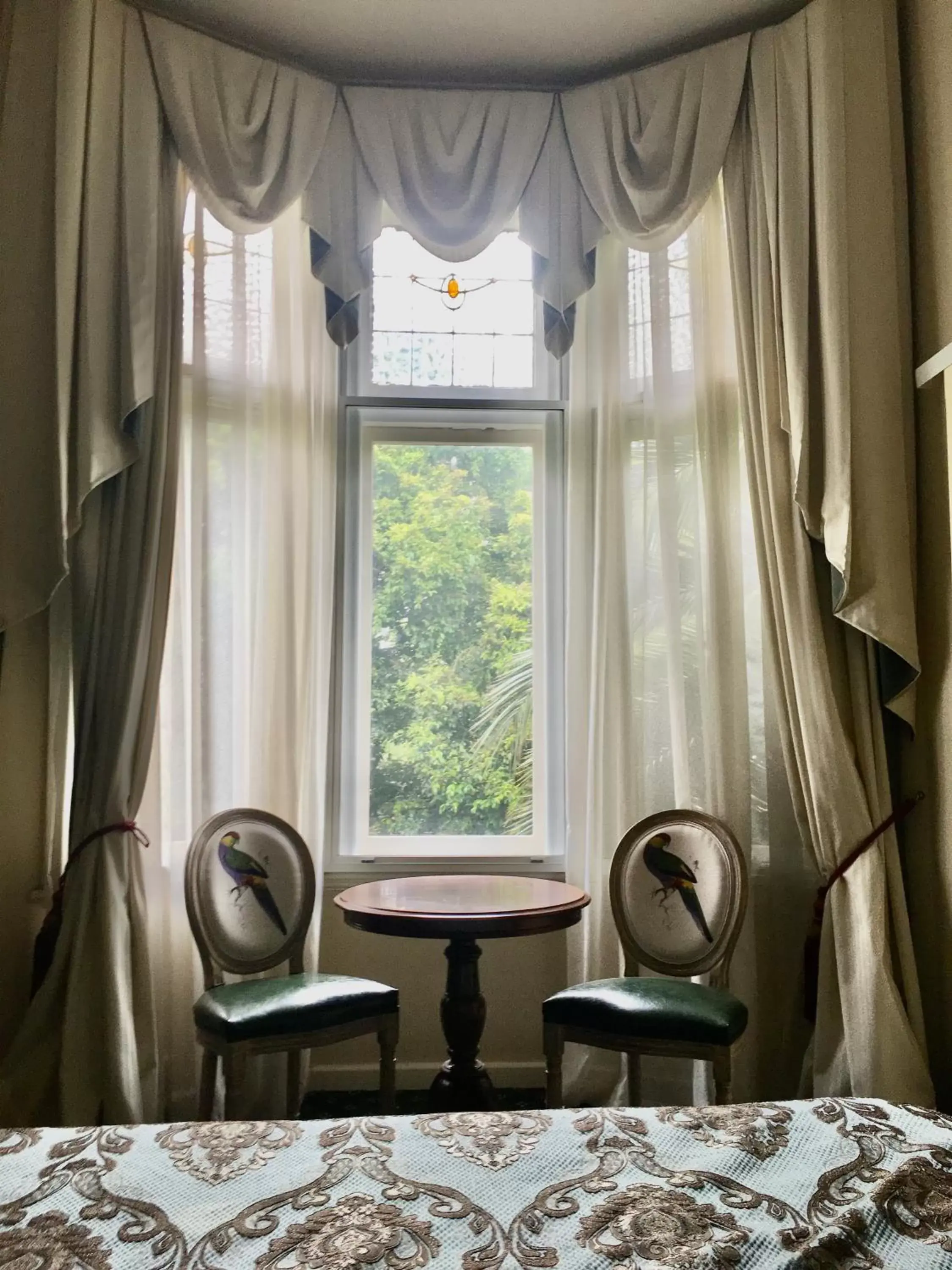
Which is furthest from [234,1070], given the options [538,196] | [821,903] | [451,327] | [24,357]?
[538,196]

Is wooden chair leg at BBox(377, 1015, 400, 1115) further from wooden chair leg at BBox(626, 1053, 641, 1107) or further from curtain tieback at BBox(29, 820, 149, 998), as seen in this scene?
curtain tieback at BBox(29, 820, 149, 998)

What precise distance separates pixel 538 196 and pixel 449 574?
1176 mm

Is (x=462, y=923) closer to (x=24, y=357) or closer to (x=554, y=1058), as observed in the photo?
(x=554, y=1058)

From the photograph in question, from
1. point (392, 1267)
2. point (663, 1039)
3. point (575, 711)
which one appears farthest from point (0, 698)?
point (392, 1267)

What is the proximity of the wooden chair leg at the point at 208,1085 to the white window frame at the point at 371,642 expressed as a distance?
787mm

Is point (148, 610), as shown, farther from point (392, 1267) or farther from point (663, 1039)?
point (392, 1267)

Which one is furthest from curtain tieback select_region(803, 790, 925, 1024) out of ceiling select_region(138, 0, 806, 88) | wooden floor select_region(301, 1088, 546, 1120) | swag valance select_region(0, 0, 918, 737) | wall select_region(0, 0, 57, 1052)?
ceiling select_region(138, 0, 806, 88)

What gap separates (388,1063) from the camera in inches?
101

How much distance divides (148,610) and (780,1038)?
82.2 inches

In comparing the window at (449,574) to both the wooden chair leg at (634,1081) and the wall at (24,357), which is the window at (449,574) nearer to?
the wooden chair leg at (634,1081)

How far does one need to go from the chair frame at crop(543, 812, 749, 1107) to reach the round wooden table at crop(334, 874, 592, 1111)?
0.18m

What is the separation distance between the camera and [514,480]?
3391 mm

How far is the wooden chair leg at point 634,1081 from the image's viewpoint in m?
2.72

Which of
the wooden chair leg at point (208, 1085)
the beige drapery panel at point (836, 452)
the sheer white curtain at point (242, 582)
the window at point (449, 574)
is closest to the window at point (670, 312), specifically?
the beige drapery panel at point (836, 452)
